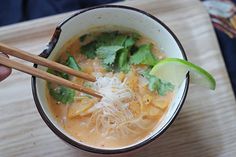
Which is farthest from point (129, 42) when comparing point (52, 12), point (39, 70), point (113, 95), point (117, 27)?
point (52, 12)

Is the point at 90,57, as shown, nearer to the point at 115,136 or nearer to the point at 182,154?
the point at 115,136

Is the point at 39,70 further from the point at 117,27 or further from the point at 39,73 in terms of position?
the point at 117,27

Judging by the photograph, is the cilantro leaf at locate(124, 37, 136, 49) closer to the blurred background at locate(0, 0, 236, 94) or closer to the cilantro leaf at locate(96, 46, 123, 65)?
the cilantro leaf at locate(96, 46, 123, 65)

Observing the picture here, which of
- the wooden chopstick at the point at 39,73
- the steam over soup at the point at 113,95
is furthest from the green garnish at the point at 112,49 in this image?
the wooden chopstick at the point at 39,73

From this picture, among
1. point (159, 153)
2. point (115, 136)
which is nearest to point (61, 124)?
point (115, 136)

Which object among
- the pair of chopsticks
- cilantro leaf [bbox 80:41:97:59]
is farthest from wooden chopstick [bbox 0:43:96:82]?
cilantro leaf [bbox 80:41:97:59]

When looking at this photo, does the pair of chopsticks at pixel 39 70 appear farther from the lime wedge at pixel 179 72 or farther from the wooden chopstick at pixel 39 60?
the lime wedge at pixel 179 72
